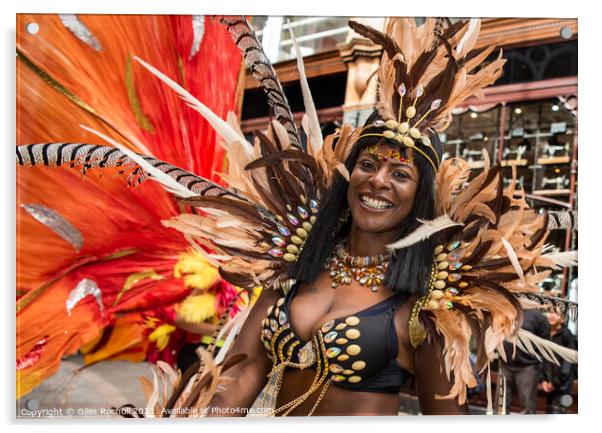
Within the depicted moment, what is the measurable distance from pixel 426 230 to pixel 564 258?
579mm

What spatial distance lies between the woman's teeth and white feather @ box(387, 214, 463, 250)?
0.12 metres

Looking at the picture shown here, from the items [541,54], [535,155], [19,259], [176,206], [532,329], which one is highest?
[541,54]

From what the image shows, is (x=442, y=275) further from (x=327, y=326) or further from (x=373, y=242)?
(x=327, y=326)

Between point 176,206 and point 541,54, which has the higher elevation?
point 541,54

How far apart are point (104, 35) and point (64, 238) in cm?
73

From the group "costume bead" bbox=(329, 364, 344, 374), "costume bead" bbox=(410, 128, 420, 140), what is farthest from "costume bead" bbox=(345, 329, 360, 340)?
"costume bead" bbox=(410, 128, 420, 140)

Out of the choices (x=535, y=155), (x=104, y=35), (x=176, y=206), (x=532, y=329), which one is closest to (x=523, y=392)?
(x=532, y=329)

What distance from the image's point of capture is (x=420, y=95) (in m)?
2.39

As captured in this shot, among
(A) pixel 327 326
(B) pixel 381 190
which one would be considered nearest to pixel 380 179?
(B) pixel 381 190

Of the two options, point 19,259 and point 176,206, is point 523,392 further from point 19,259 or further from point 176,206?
point 19,259

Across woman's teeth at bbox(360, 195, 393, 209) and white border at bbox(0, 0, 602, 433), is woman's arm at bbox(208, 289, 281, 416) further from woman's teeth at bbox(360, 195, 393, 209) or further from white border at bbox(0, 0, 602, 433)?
woman's teeth at bbox(360, 195, 393, 209)
